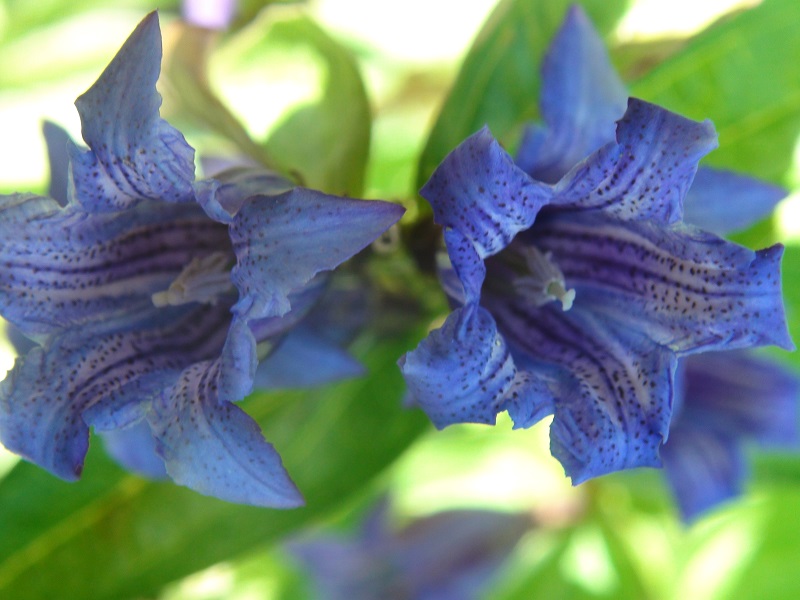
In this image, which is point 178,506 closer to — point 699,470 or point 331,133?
point 331,133

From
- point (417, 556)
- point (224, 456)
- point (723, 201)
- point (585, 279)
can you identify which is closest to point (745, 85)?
point (723, 201)

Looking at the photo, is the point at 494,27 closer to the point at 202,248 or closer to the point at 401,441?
the point at 202,248

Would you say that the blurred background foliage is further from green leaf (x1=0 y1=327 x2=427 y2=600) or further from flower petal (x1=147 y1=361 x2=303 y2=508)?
flower petal (x1=147 y1=361 x2=303 y2=508)

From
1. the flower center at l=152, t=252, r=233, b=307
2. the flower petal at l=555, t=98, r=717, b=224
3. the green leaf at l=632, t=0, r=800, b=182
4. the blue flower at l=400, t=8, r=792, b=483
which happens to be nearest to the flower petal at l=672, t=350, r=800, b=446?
the green leaf at l=632, t=0, r=800, b=182

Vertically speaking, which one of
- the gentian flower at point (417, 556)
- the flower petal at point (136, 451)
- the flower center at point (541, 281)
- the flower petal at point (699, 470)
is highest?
the flower center at point (541, 281)

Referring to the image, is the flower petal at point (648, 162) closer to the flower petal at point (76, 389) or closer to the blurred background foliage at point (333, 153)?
the blurred background foliage at point (333, 153)

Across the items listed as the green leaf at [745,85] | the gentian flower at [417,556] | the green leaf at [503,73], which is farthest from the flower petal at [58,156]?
the gentian flower at [417,556]

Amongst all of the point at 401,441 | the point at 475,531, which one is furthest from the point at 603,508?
the point at 401,441
